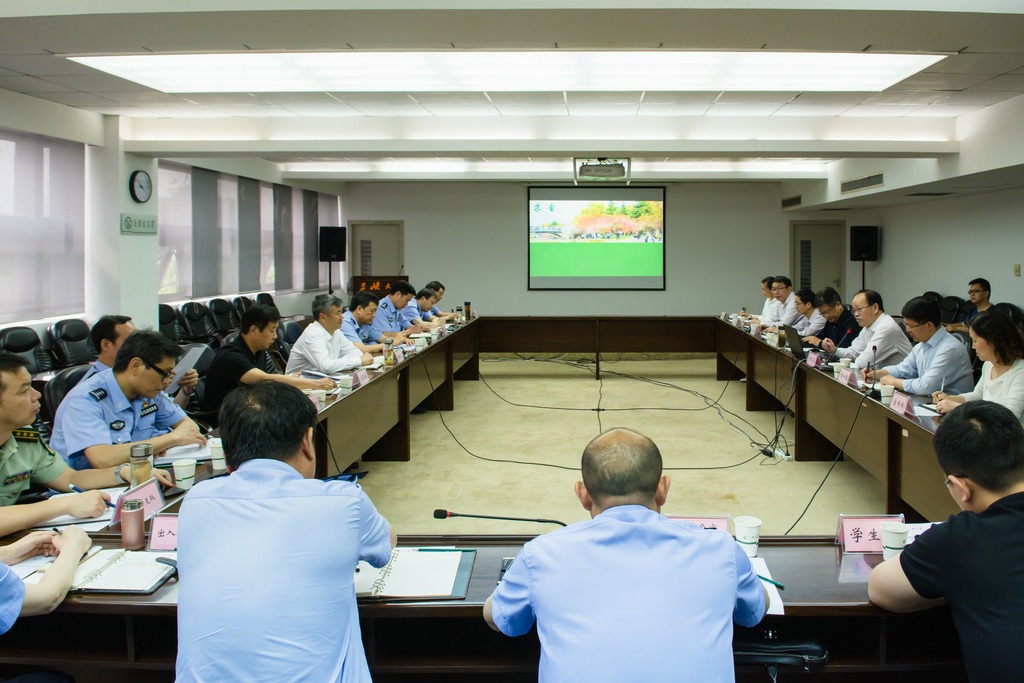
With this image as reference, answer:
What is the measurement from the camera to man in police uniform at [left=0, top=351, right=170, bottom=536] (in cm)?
173

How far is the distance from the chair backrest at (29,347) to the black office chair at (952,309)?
8341 mm

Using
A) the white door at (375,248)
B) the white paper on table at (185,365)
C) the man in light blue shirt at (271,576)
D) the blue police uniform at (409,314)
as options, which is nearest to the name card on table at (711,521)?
the man in light blue shirt at (271,576)

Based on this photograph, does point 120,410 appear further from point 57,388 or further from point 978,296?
point 978,296

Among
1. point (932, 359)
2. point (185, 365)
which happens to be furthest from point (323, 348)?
point (932, 359)

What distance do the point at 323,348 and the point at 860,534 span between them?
330 cm

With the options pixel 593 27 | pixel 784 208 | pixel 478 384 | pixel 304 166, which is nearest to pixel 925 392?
pixel 593 27

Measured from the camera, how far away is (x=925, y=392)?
3.45m

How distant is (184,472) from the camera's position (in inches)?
79.6

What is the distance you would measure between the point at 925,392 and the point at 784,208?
6.90 metres

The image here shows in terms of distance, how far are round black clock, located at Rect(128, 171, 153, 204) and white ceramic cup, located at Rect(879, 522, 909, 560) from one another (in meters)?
6.32

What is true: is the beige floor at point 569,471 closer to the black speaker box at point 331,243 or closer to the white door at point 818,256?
the black speaker box at point 331,243

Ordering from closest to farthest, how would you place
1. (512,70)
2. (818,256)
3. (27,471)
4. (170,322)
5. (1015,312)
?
(27,471), (512,70), (1015,312), (170,322), (818,256)

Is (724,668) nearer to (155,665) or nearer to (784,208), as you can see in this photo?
(155,665)

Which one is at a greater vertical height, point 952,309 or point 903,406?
point 952,309
